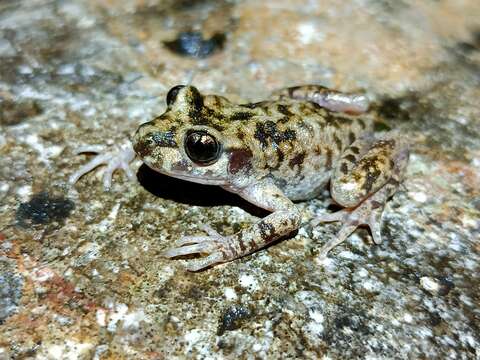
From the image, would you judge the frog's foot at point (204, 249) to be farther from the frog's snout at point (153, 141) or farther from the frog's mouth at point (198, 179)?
the frog's snout at point (153, 141)

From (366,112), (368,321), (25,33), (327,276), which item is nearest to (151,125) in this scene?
(327,276)

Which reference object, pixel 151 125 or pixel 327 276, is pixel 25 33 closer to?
pixel 151 125

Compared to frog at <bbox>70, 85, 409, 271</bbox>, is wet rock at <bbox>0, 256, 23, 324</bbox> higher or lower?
lower

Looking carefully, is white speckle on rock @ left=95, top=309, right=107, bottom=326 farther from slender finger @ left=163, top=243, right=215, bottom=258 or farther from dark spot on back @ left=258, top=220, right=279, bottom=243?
dark spot on back @ left=258, top=220, right=279, bottom=243

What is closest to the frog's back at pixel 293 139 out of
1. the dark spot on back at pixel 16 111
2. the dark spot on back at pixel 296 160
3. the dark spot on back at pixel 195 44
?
the dark spot on back at pixel 296 160

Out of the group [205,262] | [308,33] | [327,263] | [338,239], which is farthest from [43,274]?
[308,33]

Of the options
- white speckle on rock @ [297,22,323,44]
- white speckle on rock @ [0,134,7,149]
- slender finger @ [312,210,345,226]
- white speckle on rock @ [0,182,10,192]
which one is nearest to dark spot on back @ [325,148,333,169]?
slender finger @ [312,210,345,226]

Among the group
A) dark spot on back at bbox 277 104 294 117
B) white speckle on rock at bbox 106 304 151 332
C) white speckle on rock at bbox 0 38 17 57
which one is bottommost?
white speckle on rock at bbox 106 304 151 332
